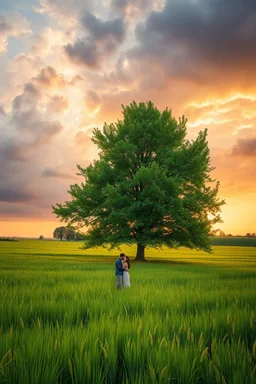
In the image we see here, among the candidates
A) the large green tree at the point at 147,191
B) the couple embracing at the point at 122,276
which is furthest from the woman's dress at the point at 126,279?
the large green tree at the point at 147,191

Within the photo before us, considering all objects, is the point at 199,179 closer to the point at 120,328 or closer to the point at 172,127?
the point at 172,127

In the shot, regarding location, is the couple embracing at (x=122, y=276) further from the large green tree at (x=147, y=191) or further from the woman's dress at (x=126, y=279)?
the large green tree at (x=147, y=191)

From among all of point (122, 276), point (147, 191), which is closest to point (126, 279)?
point (122, 276)

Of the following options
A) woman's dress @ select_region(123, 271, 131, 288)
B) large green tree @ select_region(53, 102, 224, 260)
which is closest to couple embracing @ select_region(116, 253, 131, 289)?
woman's dress @ select_region(123, 271, 131, 288)

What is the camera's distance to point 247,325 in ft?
15.9

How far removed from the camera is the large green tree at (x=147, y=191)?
99.7 feet

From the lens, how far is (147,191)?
2980cm

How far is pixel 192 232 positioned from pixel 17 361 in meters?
30.5

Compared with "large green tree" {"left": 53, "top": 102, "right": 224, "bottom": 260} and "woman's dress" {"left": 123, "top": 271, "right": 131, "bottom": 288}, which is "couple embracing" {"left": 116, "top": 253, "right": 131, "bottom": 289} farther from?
"large green tree" {"left": 53, "top": 102, "right": 224, "bottom": 260}

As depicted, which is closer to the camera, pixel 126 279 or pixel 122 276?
pixel 126 279

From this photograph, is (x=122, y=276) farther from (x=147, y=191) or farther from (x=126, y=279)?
(x=147, y=191)

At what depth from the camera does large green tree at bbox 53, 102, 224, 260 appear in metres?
30.4

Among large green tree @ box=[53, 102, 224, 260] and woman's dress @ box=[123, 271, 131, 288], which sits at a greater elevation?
large green tree @ box=[53, 102, 224, 260]

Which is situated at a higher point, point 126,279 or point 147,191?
point 147,191
